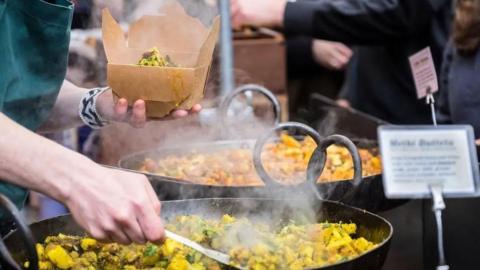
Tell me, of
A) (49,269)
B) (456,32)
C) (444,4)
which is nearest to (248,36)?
(444,4)

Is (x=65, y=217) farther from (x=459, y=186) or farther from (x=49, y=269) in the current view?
(x=459, y=186)

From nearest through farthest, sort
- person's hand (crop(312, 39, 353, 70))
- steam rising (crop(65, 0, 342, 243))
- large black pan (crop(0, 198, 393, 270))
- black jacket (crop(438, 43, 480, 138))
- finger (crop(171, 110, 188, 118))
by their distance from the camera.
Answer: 1. large black pan (crop(0, 198, 393, 270))
2. finger (crop(171, 110, 188, 118))
3. black jacket (crop(438, 43, 480, 138))
4. steam rising (crop(65, 0, 342, 243))
5. person's hand (crop(312, 39, 353, 70))

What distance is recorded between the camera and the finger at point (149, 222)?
1.39 metres

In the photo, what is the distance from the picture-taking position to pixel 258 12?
4129mm

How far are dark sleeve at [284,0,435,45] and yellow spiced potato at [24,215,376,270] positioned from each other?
2270 millimetres

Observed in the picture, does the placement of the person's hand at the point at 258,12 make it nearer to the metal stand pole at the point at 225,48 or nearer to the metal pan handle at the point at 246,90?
the metal stand pole at the point at 225,48

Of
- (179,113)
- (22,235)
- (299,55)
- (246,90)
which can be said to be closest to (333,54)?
(299,55)

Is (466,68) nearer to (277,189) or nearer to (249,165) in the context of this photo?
(249,165)

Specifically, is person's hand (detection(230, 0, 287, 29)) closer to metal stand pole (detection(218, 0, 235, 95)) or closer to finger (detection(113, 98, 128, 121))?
metal stand pole (detection(218, 0, 235, 95))

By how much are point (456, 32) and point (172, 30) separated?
134cm

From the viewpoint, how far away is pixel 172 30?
7.50ft

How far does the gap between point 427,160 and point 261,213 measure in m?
0.63

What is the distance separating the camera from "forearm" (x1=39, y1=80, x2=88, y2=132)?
2393 millimetres

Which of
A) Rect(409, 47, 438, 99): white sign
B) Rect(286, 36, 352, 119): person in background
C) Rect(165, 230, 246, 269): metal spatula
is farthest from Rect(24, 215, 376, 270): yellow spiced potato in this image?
Rect(286, 36, 352, 119): person in background
